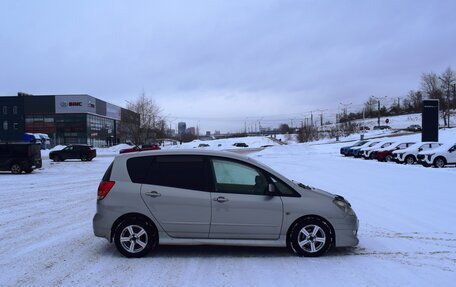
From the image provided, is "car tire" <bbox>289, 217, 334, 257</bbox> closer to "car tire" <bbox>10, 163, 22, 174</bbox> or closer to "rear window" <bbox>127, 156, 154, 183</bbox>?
"rear window" <bbox>127, 156, 154, 183</bbox>

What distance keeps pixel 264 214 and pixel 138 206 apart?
1936 mm

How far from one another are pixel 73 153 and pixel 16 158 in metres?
16.2

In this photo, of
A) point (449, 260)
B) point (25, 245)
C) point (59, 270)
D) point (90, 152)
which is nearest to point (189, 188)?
point (59, 270)

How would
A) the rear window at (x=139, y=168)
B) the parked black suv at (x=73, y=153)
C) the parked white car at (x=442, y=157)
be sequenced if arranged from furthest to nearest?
the parked black suv at (x=73, y=153) < the parked white car at (x=442, y=157) < the rear window at (x=139, y=168)

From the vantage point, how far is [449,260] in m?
5.83

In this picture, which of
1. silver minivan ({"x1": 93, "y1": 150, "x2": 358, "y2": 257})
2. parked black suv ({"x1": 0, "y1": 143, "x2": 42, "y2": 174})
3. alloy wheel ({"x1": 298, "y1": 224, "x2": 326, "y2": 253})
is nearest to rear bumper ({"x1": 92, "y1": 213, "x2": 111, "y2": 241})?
silver minivan ({"x1": 93, "y1": 150, "x2": 358, "y2": 257})

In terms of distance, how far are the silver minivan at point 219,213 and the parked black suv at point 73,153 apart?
117ft

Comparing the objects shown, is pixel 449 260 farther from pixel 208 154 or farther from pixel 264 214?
pixel 208 154

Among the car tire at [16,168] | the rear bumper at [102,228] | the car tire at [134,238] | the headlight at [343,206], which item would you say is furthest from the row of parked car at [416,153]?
the car tire at [16,168]

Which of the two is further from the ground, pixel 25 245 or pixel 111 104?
pixel 111 104

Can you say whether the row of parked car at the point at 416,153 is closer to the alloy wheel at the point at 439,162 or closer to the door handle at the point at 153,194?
the alloy wheel at the point at 439,162

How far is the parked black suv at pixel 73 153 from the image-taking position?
130ft

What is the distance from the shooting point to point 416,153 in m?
27.2

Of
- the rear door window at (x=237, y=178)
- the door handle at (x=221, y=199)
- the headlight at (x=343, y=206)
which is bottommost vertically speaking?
the headlight at (x=343, y=206)
